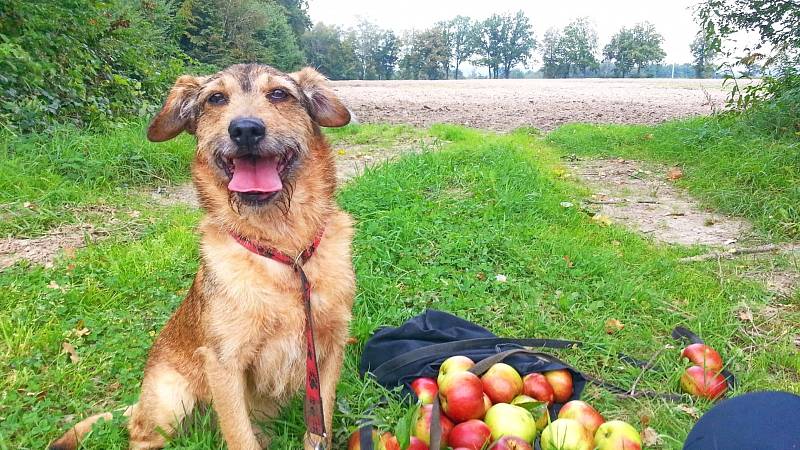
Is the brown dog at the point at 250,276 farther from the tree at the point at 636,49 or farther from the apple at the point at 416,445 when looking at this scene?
the tree at the point at 636,49

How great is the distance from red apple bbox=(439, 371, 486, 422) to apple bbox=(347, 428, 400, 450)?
31cm

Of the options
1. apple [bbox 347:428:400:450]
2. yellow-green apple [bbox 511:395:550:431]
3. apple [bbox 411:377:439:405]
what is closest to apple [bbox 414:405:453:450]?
apple [bbox 347:428:400:450]

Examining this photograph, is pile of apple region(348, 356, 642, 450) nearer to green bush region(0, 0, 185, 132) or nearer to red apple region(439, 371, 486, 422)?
red apple region(439, 371, 486, 422)

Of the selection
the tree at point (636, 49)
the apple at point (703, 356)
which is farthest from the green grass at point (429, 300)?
the tree at point (636, 49)

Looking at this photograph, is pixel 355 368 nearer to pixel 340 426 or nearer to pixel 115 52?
pixel 340 426

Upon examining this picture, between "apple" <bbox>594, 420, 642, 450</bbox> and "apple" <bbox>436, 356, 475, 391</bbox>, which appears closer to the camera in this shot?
"apple" <bbox>594, 420, 642, 450</bbox>

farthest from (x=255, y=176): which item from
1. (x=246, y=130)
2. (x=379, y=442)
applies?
(x=379, y=442)

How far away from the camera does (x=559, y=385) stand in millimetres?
2816

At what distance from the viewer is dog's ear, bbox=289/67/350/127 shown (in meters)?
2.93

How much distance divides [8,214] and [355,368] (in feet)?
13.3

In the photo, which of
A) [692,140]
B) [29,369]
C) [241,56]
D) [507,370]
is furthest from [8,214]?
[241,56]

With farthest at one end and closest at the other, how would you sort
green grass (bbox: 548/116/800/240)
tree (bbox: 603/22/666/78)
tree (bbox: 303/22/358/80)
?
tree (bbox: 603/22/666/78) < tree (bbox: 303/22/358/80) < green grass (bbox: 548/116/800/240)

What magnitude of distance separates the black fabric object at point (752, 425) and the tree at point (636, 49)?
8647 cm

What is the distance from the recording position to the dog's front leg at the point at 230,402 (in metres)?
2.29
